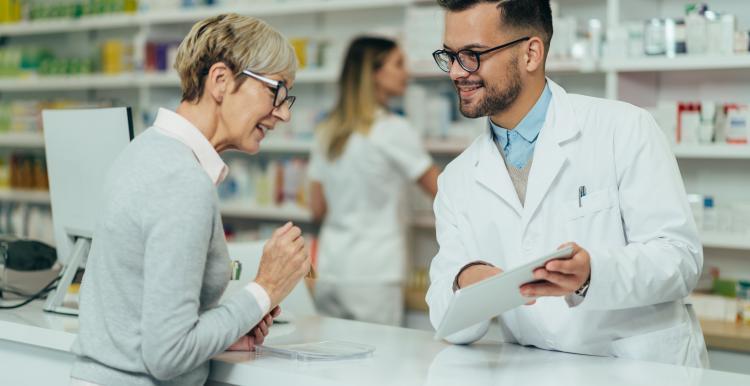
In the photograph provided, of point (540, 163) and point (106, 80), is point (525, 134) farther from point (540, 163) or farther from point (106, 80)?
point (106, 80)

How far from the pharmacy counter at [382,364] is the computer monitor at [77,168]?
0.68ft

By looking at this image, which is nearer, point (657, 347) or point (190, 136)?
point (190, 136)

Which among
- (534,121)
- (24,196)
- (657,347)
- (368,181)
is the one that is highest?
(534,121)

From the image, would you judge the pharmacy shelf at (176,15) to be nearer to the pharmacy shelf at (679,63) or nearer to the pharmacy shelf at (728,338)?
the pharmacy shelf at (679,63)

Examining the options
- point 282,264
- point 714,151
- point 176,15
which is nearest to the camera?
point 282,264

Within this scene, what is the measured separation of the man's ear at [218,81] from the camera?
1931 millimetres

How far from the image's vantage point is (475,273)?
204 centimetres

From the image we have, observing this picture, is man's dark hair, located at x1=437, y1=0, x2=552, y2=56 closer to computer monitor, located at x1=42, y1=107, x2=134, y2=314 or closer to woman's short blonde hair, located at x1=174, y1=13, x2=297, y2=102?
woman's short blonde hair, located at x1=174, y1=13, x2=297, y2=102

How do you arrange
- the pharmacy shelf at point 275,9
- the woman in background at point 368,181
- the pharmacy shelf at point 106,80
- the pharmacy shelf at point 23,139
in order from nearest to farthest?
the woman in background at point 368,181
the pharmacy shelf at point 275,9
the pharmacy shelf at point 106,80
the pharmacy shelf at point 23,139

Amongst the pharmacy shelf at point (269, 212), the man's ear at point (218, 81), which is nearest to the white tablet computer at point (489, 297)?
the man's ear at point (218, 81)

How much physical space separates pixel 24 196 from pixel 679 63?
4.60 meters

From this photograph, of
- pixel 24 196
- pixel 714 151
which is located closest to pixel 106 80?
pixel 24 196

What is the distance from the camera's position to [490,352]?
2158 millimetres

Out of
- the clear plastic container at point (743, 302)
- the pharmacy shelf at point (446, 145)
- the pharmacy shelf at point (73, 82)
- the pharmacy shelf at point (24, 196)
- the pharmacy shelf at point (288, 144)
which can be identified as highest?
the pharmacy shelf at point (73, 82)
